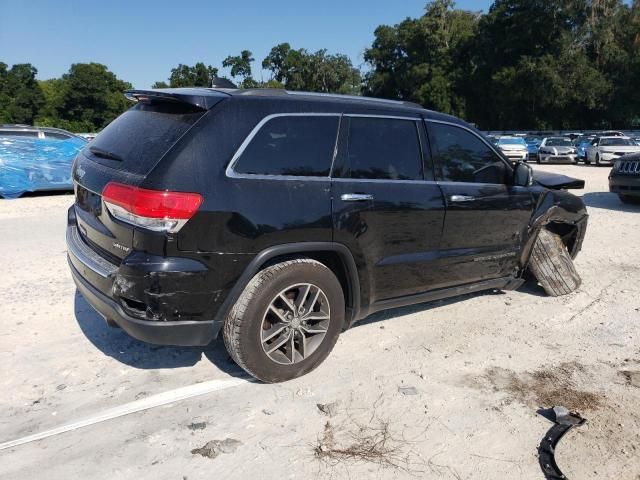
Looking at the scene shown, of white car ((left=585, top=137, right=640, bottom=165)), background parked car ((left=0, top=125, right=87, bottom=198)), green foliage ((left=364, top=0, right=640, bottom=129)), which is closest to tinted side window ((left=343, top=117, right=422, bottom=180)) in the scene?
background parked car ((left=0, top=125, right=87, bottom=198))

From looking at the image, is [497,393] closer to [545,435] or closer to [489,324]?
[545,435]

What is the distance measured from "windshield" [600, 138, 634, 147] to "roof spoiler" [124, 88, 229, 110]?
87.5 ft

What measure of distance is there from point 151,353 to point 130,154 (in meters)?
1.52

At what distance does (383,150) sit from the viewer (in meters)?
3.85

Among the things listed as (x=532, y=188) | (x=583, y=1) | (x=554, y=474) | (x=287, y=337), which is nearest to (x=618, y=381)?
(x=554, y=474)

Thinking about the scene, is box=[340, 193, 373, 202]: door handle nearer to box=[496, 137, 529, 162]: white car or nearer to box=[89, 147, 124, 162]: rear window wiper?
box=[89, 147, 124, 162]: rear window wiper

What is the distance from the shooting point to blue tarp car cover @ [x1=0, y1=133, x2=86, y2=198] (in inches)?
462

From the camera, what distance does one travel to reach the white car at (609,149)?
25031 mm

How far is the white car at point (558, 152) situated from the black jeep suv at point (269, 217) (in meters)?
26.0

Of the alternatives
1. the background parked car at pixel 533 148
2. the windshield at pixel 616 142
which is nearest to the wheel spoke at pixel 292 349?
the windshield at pixel 616 142

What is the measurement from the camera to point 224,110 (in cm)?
317

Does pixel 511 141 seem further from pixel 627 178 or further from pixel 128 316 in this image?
pixel 128 316

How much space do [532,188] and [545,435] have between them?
8.57 ft

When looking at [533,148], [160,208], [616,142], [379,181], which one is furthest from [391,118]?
[533,148]
